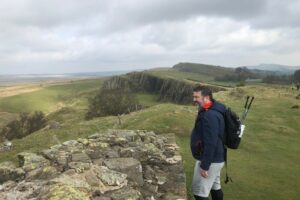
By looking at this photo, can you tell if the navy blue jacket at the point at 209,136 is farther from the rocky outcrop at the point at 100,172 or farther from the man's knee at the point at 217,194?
the rocky outcrop at the point at 100,172

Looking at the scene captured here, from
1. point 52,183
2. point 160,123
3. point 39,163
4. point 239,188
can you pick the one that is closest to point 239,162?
point 239,188

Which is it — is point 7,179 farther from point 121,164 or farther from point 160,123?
point 160,123

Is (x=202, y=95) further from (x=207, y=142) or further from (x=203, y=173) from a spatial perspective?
(x=203, y=173)

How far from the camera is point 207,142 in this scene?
925 cm

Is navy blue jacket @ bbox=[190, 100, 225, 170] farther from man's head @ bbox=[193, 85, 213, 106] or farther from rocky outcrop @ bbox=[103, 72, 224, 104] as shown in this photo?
rocky outcrop @ bbox=[103, 72, 224, 104]

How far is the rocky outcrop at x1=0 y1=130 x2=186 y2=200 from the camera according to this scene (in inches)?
344

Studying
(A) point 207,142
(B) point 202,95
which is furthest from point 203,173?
(B) point 202,95

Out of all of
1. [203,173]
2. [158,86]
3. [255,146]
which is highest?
[203,173]

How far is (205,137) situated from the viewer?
365 inches

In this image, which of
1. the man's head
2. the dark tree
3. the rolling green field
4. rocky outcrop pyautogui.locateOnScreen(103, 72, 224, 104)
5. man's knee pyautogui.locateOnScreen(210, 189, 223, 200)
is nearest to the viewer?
the man's head

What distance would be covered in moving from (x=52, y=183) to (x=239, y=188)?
10.4 meters

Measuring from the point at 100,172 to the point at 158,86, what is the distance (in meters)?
147

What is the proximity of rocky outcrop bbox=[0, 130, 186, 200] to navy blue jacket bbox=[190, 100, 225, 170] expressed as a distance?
154 cm

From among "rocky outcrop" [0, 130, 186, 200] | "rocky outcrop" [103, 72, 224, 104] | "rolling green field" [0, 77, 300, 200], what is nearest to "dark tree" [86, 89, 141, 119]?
"rolling green field" [0, 77, 300, 200]
